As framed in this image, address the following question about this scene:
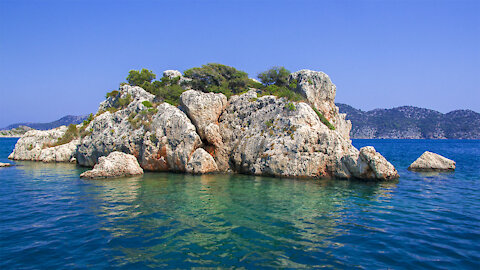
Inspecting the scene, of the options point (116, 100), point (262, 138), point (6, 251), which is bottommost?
point (6, 251)

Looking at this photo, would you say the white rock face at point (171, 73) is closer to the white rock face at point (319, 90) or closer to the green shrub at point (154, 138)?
the green shrub at point (154, 138)

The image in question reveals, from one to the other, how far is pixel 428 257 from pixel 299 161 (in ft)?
52.7

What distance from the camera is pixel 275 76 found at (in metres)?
37.8

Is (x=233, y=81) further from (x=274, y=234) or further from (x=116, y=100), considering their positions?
(x=274, y=234)

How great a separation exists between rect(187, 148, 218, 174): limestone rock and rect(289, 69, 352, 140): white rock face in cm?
1372

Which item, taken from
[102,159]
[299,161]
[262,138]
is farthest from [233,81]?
[102,159]

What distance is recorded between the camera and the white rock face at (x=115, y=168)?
79.0ft

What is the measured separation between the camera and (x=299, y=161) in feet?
80.3

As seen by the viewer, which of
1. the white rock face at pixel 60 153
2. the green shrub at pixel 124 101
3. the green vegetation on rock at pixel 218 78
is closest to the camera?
the green vegetation on rock at pixel 218 78

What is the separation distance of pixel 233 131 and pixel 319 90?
39.5 feet

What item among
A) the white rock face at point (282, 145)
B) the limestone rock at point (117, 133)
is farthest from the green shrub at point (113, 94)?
the white rock face at point (282, 145)

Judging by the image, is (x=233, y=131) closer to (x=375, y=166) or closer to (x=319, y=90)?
(x=319, y=90)

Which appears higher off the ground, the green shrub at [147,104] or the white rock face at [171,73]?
the white rock face at [171,73]

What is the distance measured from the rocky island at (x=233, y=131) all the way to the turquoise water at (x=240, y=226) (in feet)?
14.3
